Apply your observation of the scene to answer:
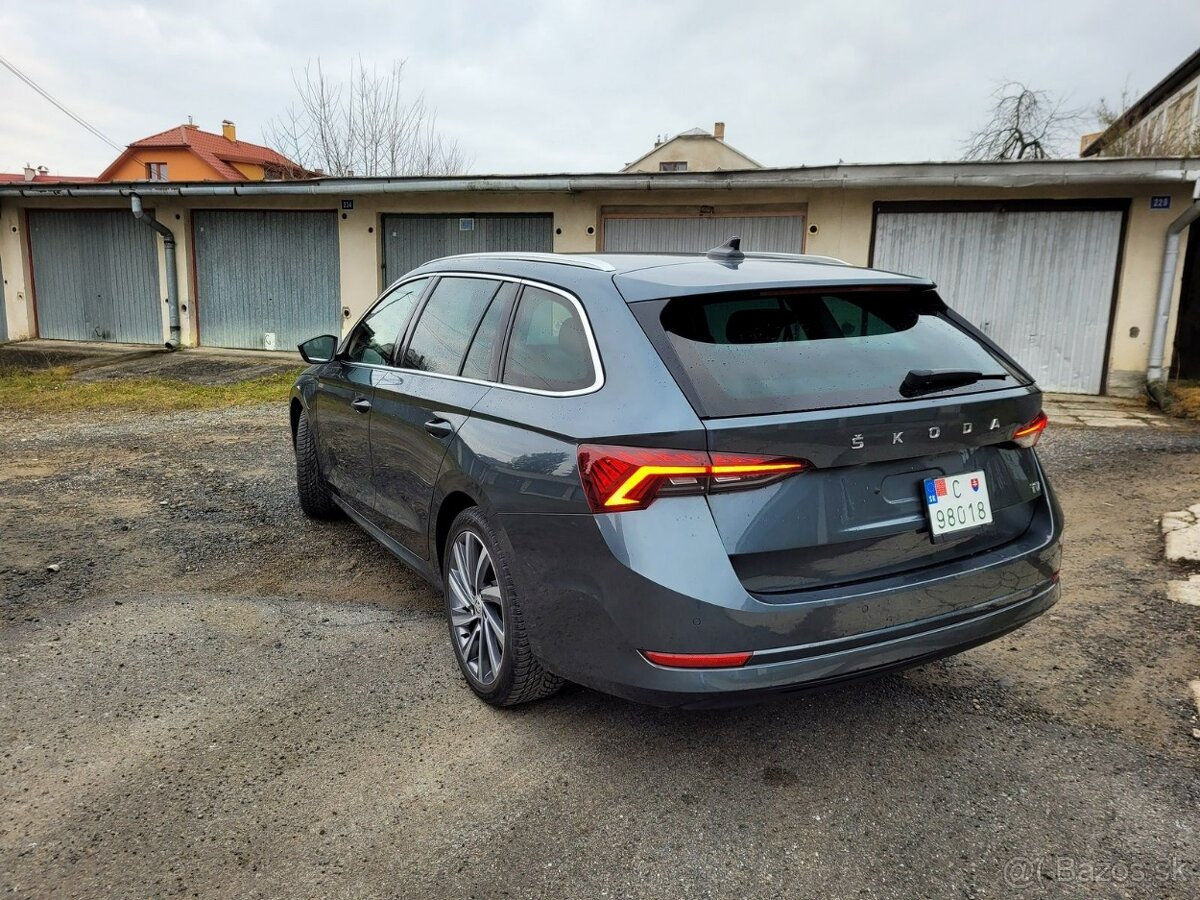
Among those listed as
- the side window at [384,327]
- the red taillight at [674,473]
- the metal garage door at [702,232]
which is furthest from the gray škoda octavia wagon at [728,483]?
the metal garage door at [702,232]

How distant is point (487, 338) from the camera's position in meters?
3.25

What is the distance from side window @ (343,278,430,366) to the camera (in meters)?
4.05

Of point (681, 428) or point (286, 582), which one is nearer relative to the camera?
point (681, 428)

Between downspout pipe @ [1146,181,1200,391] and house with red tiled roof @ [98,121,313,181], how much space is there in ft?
117

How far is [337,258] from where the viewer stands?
14.6 meters

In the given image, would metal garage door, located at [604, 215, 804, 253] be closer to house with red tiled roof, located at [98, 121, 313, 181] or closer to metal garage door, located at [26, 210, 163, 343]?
metal garage door, located at [26, 210, 163, 343]

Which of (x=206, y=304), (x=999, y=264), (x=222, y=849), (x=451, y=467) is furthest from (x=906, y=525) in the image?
(x=206, y=304)

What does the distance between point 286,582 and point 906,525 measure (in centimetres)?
314

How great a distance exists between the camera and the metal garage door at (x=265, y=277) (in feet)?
48.4

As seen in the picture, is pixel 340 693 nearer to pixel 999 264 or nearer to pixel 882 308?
pixel 882 308

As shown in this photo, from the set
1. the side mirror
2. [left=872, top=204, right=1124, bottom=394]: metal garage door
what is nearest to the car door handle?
the side mirror

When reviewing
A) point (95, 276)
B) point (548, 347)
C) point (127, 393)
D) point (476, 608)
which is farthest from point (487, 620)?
point (95, 276)

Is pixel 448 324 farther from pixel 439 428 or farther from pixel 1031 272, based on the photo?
pixel 1031 272

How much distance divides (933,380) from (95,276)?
17.7 m
